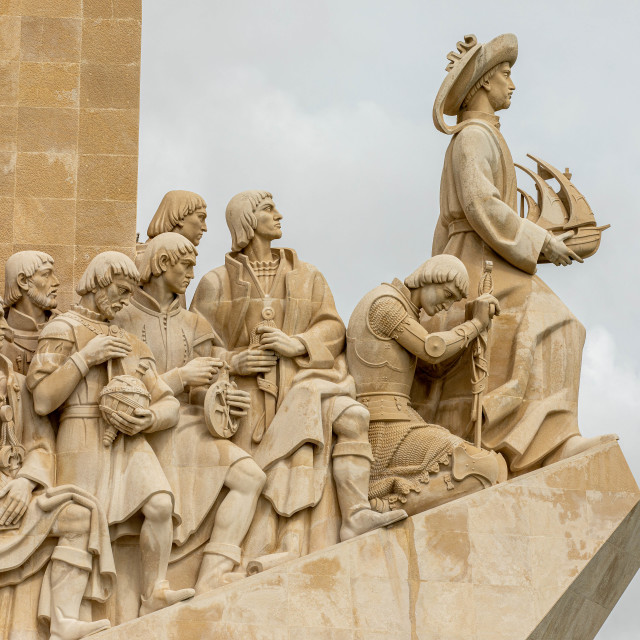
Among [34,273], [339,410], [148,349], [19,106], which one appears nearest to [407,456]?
[339,410]

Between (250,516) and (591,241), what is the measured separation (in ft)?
10.6

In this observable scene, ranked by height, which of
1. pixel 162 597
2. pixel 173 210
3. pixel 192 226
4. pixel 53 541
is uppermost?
pixel 173 210

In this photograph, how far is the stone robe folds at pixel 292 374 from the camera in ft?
47.8

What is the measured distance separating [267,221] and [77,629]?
314 cm

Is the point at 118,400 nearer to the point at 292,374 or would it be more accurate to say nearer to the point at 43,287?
the point at 43,287

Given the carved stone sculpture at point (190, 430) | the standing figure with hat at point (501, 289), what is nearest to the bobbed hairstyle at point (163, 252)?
the carved stone sculpture at point (190, 430)

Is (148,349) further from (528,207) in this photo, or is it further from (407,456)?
(528,207)

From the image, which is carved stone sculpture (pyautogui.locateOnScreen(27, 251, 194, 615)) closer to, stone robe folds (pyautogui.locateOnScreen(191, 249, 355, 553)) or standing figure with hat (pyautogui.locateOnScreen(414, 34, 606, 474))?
stone robe folds (pyautogui.locateOnScreen(191, 249, 355, 553))

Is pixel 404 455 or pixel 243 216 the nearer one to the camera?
pixel 404 455

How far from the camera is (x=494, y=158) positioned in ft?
51.5

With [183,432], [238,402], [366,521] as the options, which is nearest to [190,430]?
[183,432]

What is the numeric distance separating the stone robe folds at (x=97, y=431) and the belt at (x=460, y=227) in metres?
2.47

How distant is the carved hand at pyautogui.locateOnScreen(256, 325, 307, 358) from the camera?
14.9 metres

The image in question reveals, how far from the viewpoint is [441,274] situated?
591 inches
